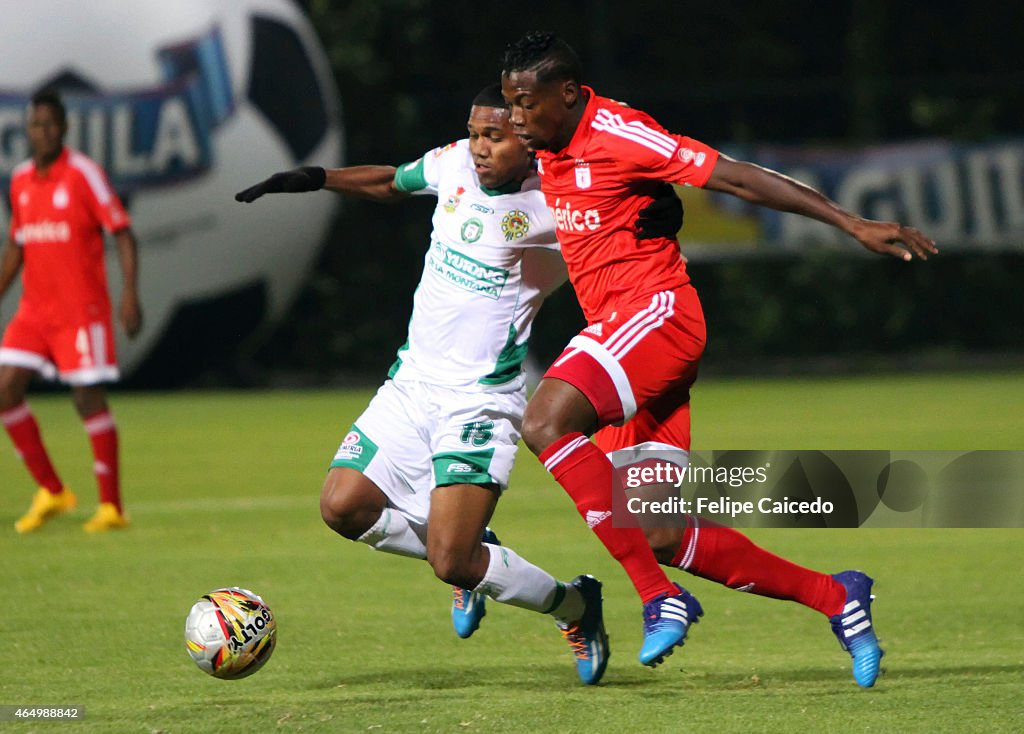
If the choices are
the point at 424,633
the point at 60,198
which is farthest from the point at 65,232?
the point at 424,633

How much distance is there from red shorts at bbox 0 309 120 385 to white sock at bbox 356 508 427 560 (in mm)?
3694

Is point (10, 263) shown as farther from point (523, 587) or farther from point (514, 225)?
point (523, 587)

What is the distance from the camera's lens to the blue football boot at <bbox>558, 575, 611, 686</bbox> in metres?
5.51

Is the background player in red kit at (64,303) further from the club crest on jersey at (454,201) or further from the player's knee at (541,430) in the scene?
the player's knee at (541,430)

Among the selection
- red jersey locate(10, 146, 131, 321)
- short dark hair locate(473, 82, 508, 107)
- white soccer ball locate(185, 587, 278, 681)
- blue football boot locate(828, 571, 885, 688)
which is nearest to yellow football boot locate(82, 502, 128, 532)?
red jersey locate(10, 146, 131, 321)

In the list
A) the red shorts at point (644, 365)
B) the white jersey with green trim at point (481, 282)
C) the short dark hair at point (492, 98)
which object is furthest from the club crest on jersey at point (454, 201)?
the red shorts at point (644, 365)

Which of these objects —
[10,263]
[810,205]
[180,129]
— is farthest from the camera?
[180,129]

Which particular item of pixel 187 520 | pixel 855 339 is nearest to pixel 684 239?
pixel 855 339

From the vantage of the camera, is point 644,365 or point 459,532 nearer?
point 644,365

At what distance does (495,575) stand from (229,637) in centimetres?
86

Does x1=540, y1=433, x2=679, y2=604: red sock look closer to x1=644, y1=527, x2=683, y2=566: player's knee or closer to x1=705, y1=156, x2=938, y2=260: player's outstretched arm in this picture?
x1=644, y1=527, x2=683, y2=566: player's knee

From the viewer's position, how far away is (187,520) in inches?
377

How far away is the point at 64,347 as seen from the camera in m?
9.23

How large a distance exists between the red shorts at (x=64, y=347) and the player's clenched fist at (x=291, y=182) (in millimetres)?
3384
